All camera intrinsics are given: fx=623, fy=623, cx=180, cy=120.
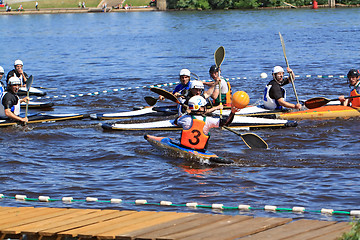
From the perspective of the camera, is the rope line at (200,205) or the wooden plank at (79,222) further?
the rope line at (200,205)

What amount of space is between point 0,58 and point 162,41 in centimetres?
1281

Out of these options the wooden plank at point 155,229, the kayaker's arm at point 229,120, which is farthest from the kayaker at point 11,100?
the wooden plank at point 155,229

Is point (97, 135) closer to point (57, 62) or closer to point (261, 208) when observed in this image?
point (261, 208)

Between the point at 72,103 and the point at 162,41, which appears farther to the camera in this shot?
the point at 162,41

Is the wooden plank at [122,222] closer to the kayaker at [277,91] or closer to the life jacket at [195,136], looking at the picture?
the life jacket at [195,136]

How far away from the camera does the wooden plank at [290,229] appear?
732cm

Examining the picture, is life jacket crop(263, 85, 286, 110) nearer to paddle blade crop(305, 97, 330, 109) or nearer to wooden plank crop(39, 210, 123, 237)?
paddle blade crop(305, 97, 330, 109)

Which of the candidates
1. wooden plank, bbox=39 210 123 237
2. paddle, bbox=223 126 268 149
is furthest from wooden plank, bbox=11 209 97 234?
paddle, bbox=223 126 268 149

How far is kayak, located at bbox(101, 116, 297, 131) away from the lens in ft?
51.0

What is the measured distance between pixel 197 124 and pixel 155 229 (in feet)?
14.7

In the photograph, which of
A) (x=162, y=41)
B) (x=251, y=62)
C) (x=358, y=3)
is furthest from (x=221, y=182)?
(x=358, y=3)

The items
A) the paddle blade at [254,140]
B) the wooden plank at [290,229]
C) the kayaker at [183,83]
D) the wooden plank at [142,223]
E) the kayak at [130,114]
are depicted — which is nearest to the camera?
the wooden plank at [290,229]

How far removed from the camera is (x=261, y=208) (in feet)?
31.6

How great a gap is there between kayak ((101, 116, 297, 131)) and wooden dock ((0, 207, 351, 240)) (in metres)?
7.19
